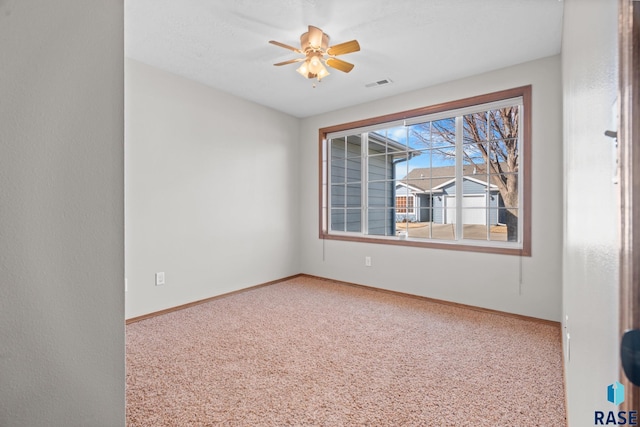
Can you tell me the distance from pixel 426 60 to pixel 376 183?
5.58 feet

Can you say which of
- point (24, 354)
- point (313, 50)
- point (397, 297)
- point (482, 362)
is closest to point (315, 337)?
point (482, 362)

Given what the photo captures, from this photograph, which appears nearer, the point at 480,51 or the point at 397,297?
→ the point at 480,51

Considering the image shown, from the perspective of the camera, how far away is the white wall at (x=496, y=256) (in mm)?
2936

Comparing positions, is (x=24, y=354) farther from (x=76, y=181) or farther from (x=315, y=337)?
(x=315, y=337)

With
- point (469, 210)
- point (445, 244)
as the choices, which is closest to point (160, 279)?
point (445, 244)

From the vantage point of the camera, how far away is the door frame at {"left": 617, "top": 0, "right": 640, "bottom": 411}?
14.5 inches

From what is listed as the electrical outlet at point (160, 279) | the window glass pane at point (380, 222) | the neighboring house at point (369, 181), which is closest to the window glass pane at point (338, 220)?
the neighboring house at point (369, 181)

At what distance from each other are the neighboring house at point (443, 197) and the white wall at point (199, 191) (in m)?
1.76

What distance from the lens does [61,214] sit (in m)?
0.81

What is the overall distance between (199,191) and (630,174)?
366cm

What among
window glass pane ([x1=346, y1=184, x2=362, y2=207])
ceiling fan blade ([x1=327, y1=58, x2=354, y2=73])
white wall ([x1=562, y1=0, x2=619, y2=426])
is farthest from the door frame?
window glass pane ([x1=346, y1=184, x2=362, y2=207])

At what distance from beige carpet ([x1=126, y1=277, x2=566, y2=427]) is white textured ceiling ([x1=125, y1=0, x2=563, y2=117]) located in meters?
2.49

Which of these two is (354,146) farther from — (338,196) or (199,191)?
(199,191)

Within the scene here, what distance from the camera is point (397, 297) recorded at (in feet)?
12.6
